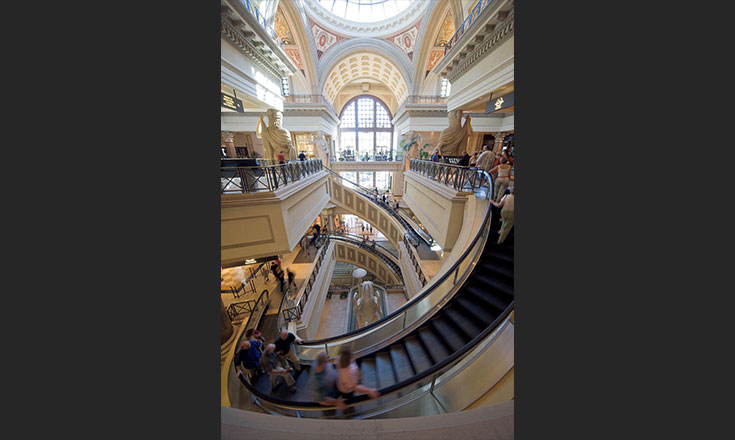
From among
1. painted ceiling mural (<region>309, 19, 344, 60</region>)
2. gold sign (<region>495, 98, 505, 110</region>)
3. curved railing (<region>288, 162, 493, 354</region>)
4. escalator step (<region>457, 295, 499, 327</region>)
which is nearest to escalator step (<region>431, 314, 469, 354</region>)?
curved railing (<region>288, 162, 493, 354</region>)

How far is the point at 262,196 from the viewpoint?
3717 millimetres

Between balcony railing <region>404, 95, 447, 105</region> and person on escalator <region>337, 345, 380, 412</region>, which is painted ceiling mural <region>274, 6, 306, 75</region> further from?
person on escalator <region>337, 345, 380, 412</region>

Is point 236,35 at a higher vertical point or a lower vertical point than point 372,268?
higher

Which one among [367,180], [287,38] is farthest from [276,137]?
[367,180]

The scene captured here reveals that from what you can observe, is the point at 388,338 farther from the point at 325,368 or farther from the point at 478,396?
the point at 478,396

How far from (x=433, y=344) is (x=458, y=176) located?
3197 millimetres

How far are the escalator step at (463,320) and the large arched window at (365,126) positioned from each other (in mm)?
19379

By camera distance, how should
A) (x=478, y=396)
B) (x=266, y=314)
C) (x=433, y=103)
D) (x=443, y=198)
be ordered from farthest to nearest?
(x=433, y=103) → (x=266, y=314) → (x=443, y=198) → (x=478, y=396)

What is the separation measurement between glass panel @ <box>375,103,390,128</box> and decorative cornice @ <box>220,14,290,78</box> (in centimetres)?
1643

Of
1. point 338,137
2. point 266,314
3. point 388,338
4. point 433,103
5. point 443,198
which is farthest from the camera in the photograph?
point 338,137

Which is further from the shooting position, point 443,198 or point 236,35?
point 443,198

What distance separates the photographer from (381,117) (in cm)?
2125

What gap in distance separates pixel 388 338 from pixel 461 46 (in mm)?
6016

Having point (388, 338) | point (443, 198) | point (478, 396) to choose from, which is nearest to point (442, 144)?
point (443, 198)
